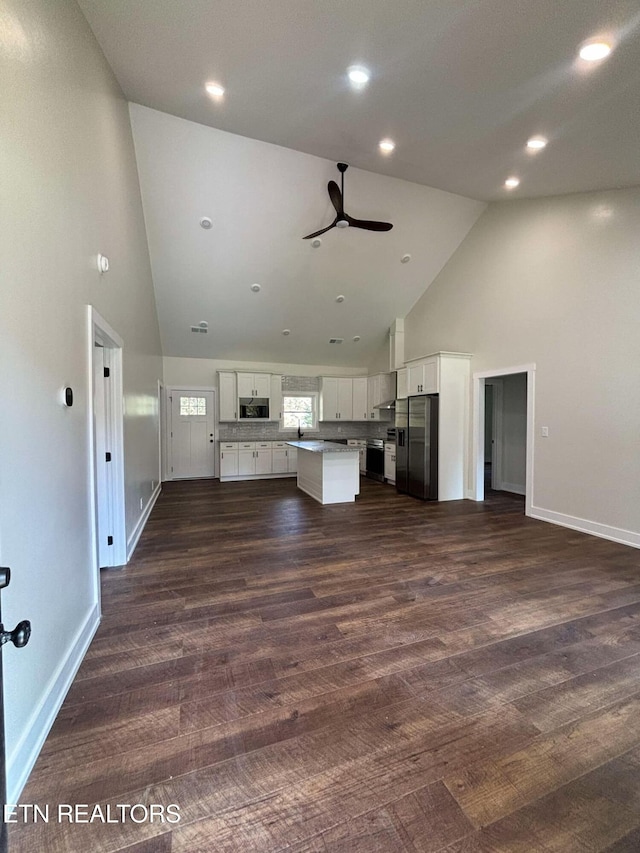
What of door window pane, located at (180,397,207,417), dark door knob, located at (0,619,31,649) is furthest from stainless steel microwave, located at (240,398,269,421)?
dark door knob, located at (0,619,31,649)

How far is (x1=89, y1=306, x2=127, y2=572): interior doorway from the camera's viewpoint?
312 centimetres

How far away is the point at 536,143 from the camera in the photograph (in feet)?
10.5

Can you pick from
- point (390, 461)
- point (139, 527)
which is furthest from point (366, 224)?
point (139, 527)

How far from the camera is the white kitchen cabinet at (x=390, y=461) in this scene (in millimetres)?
7180

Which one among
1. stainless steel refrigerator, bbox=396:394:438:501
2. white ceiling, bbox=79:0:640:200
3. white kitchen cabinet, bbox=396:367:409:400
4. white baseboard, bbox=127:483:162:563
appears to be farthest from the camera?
white kitchen cabinet, bbox=396:367:409:400

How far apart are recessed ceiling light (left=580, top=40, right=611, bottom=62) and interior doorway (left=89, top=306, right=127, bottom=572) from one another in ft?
Result: 12.5

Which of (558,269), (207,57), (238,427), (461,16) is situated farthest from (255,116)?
(238,427)

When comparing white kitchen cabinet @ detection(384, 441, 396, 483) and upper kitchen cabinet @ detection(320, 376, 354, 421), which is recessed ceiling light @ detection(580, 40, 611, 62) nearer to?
white kitchen cabinet @ detection(384, 441, 396, 483)

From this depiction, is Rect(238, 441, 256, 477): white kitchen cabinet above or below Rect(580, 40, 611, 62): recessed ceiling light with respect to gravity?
below

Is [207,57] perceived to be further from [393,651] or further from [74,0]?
[393,651]

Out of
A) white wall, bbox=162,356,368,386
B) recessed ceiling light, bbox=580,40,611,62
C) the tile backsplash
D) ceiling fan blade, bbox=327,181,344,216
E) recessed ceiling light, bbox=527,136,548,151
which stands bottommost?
the tile backsplash

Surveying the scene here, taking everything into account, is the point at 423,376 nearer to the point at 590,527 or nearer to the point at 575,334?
the point at 575,334

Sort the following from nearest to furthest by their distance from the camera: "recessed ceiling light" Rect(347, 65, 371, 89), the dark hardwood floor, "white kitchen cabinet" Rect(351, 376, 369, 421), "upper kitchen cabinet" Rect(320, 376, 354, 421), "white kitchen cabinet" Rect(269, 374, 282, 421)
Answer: the dark hardwood floor → "recessed ceiling light" Rect(347, 65, 371, 89) → "white kitchen cabinet" Rect(269, 374, 282, 421) → "upper kitchen cabinet" Rect(320, 376, 354, 421) → "white kitchen cabinet" Rect(351, 376, 369, 421)

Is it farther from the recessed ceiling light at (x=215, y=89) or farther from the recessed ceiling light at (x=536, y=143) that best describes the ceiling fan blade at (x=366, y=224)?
the recessed ceiling light at (x=215, y=89)
